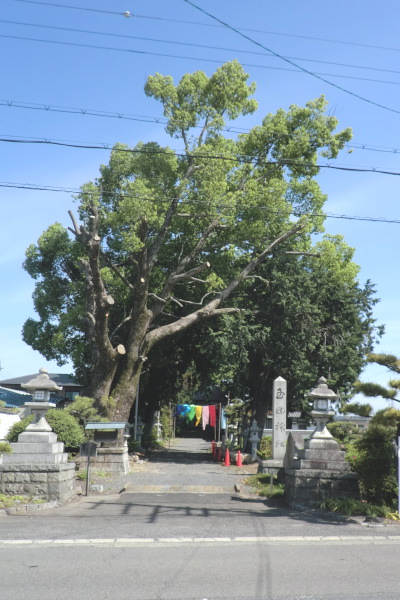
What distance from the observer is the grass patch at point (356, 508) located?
1129 cm

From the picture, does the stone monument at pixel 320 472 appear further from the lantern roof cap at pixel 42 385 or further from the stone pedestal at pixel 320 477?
the lantern roof cap at pixel 42 385

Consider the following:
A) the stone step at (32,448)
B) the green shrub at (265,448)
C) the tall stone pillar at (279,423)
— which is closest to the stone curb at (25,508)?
the stone step at (32,448)

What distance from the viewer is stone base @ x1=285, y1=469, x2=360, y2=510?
12.3 meters

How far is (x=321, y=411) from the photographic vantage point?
13211mm

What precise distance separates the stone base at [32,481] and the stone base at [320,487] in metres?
5.08

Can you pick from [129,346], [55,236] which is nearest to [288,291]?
[129,346]

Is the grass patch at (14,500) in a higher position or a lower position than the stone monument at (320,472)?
lower

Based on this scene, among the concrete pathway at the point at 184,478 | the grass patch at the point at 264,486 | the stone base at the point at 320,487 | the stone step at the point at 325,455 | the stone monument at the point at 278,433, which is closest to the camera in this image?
→ the stone base at the point at 320,487

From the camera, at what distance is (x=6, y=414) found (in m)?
25.3

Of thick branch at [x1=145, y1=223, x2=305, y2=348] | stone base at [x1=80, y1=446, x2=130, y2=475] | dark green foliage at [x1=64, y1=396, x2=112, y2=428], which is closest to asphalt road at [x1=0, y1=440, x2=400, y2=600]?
stone base at [x1=80, y1=446, x2=130, y2=475]

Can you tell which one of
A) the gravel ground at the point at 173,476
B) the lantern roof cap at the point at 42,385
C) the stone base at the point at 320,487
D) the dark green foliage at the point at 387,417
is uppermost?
the lantern roof cap at the point at 42,385

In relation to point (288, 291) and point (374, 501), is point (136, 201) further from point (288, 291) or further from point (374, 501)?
point (374, 501)

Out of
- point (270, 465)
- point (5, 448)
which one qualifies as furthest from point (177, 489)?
point (5, 448)

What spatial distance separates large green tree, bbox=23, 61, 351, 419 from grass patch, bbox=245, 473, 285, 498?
23.2ft
